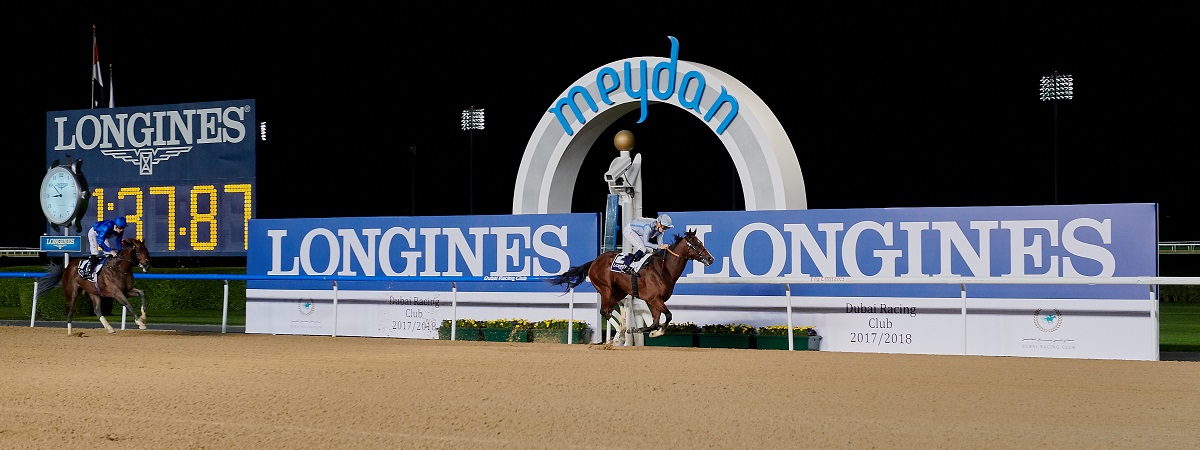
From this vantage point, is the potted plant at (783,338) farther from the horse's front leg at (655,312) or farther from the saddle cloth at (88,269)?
the saddle cloth at (88,269)

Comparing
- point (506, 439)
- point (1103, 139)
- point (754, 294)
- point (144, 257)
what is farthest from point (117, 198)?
point (1103, 139)

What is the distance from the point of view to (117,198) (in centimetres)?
1509

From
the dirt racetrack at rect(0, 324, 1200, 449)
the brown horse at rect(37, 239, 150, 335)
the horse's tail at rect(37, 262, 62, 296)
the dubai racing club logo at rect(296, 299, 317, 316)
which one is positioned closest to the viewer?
the dirt racetrack at rect(0, 324, 1200, 449)

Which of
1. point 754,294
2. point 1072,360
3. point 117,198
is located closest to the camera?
point 1072,360

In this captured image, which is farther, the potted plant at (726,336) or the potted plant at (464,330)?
the potted plant at (464,330)

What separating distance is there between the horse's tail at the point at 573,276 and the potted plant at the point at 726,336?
128cm

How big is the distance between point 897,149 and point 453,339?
25.2 meters

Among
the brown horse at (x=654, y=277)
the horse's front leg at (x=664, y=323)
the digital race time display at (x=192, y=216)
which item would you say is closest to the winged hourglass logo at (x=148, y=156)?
the digital race time display at (x=192, y=216)

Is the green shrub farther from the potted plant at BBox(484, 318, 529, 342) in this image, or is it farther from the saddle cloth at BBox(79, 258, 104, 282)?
the saddle cloth at BBox(79, 258, 104, 282)

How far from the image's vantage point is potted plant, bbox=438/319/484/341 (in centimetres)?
1320

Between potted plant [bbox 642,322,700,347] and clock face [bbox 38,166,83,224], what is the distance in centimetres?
774

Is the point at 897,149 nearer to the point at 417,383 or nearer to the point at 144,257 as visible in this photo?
the point at 144,257

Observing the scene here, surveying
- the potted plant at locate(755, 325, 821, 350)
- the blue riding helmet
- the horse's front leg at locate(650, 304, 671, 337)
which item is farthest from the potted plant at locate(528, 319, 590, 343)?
the potted plant at locate(755, 325, 821, 350)

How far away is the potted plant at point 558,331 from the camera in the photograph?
1275 cm
